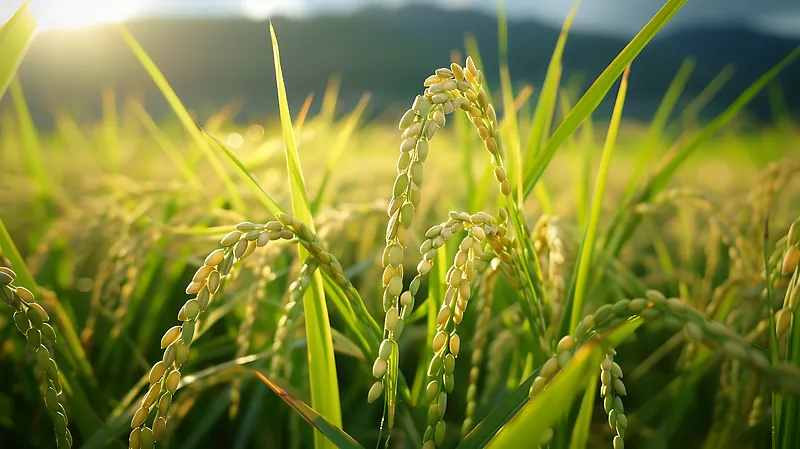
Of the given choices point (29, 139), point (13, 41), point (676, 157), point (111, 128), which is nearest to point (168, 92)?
point (13, 41)

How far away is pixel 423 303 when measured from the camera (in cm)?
97

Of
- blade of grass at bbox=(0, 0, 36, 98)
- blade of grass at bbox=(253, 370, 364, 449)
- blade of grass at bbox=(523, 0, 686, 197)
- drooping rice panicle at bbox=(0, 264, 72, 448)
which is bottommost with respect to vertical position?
blade of grass at bbox=(253, 370, 364, 449)

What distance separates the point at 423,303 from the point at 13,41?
0.75 metres

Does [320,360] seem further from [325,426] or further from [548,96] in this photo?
[548,96]

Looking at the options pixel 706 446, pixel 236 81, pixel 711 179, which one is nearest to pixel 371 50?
pixel 236 81

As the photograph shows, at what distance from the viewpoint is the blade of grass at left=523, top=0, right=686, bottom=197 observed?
29.5 inches

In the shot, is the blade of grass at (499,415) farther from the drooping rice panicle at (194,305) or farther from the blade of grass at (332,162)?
the blade of grass at (332,162)

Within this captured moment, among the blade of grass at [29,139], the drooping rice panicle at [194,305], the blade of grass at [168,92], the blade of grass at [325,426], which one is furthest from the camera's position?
the blade of grass at [29,139]

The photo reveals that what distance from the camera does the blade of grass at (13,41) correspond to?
708 millimetres

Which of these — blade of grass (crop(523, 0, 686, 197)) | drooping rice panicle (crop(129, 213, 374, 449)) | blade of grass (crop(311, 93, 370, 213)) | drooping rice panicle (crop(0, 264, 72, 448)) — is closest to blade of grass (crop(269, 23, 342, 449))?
drooping rice panicle (crop(129, 213, 374, 449))

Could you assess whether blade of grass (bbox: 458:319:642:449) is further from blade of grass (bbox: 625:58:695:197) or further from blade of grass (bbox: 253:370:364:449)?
blade of grass (bbox: 625:58:695:197)

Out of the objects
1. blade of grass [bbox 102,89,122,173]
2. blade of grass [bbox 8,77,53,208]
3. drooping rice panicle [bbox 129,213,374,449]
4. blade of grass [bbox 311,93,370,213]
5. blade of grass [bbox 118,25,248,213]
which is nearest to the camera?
drooping rice panicle [bbox 129,213,374,449]

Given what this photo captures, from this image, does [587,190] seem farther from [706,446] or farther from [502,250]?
[502,250]

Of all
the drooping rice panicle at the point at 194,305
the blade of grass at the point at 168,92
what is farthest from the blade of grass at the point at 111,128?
the drooping rice panicle at the point at 194,305
